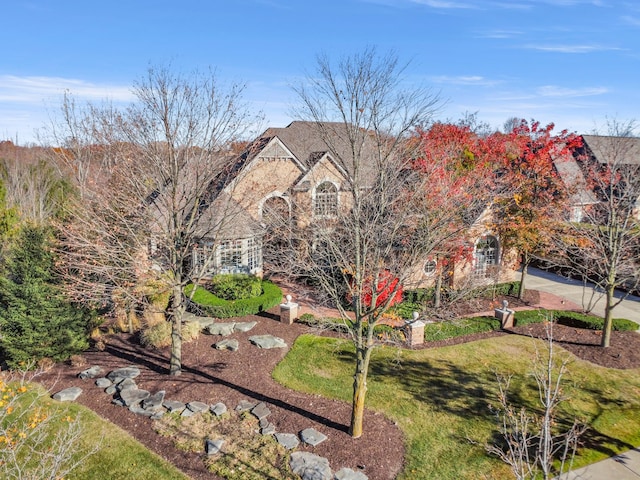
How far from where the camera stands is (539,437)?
10.4 metres

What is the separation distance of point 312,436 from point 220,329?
7887mm

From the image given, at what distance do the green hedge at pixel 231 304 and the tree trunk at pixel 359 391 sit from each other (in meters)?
9.54

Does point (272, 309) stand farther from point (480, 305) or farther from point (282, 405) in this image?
point (480, 305)

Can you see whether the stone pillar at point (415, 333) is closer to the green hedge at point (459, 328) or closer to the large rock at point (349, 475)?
the green hedge at point (459, 328)

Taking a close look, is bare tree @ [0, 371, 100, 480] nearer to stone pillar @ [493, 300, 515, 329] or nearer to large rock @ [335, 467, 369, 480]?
large rock @ [335, 467, 369, 480]

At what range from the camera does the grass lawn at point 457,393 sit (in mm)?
10570

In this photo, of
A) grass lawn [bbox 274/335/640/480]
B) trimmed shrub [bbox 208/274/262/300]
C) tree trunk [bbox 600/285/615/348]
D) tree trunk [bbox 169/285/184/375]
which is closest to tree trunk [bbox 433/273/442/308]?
grass lawn [bbox 274/335/640/480]

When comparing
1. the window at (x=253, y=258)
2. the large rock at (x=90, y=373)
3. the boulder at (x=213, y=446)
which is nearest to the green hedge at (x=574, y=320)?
the boulder at (x=213, y=446)

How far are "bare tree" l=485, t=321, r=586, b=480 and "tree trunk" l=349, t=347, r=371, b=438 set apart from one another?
315 cm

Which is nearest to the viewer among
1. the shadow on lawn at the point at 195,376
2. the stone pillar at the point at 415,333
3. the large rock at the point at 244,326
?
the shadow on lawn at the point at 195,376

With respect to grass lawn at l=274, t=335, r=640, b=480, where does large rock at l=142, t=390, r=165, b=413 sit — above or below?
below

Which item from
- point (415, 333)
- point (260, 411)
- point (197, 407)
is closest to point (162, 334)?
point (197, 407)

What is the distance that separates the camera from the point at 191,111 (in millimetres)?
12742

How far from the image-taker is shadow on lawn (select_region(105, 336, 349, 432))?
1190 cm
